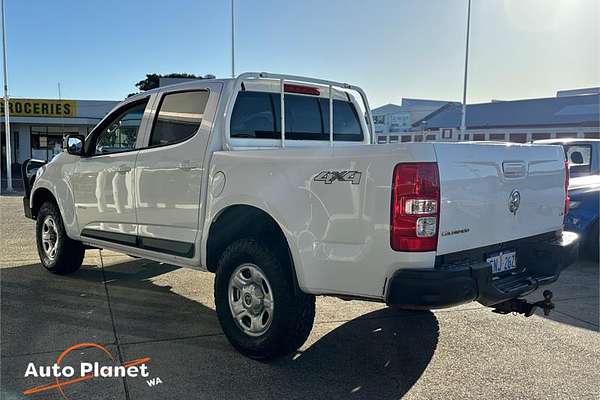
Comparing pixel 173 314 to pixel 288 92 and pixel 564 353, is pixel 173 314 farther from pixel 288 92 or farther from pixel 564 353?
pixel 564 353

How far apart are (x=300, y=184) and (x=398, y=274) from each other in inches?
34.5

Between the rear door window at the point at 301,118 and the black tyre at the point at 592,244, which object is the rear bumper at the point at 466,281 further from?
the black tyre at the point at 592,244

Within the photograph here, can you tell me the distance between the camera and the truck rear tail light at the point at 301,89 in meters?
4.82

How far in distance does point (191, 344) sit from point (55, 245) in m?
2.97

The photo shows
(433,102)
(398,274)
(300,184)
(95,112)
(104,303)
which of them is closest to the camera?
(398,274)

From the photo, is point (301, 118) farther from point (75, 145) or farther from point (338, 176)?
point (75, 145)

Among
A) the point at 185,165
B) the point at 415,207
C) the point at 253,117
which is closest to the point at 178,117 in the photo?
the point at 185,165

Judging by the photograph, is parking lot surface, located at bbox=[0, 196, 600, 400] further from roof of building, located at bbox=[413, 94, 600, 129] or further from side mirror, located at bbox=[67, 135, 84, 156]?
roof of building, located at bbox=[413, 94, 600, 129]

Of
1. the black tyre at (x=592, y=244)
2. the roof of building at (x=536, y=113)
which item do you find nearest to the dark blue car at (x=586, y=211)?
the black tyre at (x=592, y=244)

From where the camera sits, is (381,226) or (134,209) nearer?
(381,226)

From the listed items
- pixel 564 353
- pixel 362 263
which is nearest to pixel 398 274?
pixel 362 263

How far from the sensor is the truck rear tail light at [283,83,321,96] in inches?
190

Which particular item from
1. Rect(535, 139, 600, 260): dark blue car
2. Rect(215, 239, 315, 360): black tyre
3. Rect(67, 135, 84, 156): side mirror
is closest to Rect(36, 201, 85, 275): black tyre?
Rect(67, 135, 84, 156): side mirror

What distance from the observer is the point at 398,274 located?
9.91 ft
